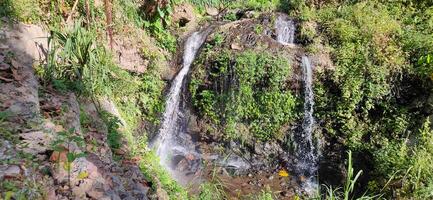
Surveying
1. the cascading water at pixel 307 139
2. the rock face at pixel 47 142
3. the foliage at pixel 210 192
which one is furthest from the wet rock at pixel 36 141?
the cascading water at pixel 307 139

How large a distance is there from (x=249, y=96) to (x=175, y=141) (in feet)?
5.84

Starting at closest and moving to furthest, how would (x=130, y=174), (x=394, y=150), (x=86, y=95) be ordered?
(x=130, y=174) → (x=86, y=95) → (x=394, y=150)

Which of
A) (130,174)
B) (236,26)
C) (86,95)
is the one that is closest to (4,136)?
(130,174)

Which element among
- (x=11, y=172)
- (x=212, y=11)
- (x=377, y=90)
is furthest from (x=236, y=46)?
(x=11, y=172)

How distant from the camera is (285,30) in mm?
7941

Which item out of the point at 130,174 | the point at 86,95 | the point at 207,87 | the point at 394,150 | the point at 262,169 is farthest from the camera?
the point at 207,87

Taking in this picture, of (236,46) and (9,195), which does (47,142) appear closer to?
(9,195)

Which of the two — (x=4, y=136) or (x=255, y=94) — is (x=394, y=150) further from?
(x=4, y=136)

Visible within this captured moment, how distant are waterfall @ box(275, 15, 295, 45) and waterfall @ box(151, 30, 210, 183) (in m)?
2.16

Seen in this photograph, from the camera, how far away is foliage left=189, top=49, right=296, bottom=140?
6.72 metres

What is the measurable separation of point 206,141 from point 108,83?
7.65 ft

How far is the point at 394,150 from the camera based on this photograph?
5609 mm

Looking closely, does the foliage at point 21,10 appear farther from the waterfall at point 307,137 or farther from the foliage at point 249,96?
the waterfall at point 307,137

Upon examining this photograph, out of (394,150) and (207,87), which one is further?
(207,87)
